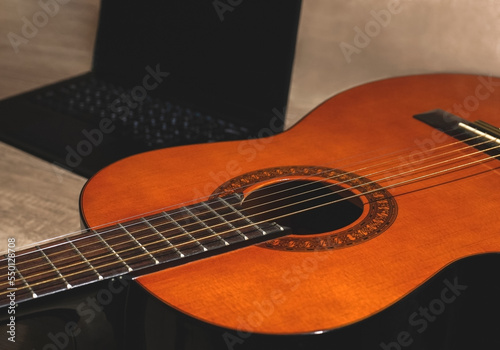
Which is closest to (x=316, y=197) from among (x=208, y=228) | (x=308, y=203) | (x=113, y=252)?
(x=308, y=203)

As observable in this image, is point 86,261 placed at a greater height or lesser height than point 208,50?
lesser

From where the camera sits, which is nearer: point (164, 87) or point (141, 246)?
point (141, 246)

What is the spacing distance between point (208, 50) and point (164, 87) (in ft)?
0.44

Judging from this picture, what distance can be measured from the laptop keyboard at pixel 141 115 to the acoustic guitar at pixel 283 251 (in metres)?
0.29

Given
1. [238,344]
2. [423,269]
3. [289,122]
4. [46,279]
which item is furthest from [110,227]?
[289,122]

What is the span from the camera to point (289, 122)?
139cm

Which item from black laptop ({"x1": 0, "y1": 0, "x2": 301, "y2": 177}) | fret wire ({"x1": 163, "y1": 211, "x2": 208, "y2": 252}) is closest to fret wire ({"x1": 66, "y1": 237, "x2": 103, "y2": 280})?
fret wire ({"x1": 163, "y1": 211, "x2": 208, "y2": 252})

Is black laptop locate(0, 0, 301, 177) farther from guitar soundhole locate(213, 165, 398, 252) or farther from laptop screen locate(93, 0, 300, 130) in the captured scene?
guitar soundhole locate(213, 165, 398, 252)

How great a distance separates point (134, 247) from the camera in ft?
2.16

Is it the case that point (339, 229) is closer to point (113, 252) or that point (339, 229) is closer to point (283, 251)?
point (283, 251)

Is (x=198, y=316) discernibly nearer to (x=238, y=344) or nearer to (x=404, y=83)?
(x=238, y=344)

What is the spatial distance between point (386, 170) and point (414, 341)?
0.85 feet

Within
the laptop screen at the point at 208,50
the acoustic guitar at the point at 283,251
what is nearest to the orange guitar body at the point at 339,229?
the acoustic guitar at the point at 283,251

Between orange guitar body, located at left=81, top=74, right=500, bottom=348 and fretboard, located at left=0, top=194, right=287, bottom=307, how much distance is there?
0.02 meters
